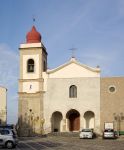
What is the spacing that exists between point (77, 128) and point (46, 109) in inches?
192

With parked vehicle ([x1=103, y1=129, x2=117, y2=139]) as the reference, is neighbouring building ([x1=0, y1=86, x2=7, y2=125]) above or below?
above

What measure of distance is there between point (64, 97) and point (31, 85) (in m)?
4.70

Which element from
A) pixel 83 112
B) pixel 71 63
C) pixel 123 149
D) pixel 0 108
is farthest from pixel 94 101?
pixel 123 149

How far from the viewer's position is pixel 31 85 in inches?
2211

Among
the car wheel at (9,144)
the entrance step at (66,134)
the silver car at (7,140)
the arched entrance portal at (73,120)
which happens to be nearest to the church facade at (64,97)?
the arched entrance portal at (73,120)

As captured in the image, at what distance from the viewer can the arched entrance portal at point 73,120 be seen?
56.0m

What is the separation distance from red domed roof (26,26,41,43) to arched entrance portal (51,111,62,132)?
10087 mm

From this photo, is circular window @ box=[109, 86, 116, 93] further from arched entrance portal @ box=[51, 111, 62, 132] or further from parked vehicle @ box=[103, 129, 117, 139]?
arched entrance portal @ box=[51, 111, 62, 132]

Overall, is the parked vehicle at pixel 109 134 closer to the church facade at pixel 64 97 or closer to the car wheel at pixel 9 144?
the church facade at pixel 64 97

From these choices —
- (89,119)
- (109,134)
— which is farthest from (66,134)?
(109,134)

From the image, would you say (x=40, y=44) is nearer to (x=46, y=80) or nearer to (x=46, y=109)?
(x=46, y=80)

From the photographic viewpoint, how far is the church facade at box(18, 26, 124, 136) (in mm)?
53875

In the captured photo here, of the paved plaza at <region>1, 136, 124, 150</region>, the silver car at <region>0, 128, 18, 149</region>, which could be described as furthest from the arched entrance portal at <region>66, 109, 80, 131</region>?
the silver car at <region>0, 128, 18, 149</region>

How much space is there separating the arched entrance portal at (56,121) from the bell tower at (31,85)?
1.84 metres
